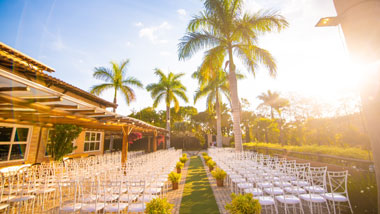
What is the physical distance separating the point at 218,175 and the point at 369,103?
6.07 m

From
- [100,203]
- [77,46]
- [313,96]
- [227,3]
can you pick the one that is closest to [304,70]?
[227,3]

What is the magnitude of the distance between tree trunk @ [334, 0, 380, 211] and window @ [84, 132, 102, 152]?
15.0m

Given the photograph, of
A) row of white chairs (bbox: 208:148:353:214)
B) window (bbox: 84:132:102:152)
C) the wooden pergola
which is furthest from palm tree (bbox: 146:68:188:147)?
row of white chairs (bbox: 208:148:353:214)

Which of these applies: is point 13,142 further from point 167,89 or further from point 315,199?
point 167,89

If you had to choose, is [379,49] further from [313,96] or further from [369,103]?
[313,96]

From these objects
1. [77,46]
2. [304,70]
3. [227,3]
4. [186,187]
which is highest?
[227,3]

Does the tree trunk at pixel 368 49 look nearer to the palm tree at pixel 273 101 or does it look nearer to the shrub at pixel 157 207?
the shrub at pixel 157 207

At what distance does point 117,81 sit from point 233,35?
473 inches

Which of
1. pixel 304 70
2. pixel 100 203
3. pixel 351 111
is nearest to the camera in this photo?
pixel 100 203

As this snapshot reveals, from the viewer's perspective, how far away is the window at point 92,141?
12.9m

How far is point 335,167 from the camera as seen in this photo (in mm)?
5562

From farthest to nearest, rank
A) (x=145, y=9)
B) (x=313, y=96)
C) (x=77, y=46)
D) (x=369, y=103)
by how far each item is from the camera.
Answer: (x=313, y=96) < (x=77, y=46) < (x=145, y=9) < (x=369, y=103)

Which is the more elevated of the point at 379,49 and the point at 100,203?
the point at 379,49

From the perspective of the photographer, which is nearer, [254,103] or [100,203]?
[100,203]
